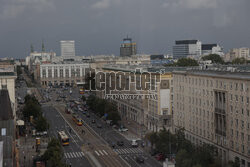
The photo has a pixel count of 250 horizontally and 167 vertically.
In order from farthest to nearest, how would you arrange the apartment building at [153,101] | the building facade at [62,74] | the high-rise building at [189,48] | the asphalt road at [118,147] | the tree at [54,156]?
the high-rise building at [189,48], the building facade at [62,74], the apartment building at [153,101], the asphalt road at [118,147], the tree at [54,156]

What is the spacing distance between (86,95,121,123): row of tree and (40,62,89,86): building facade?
6372cm

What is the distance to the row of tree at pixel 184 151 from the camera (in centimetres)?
2645

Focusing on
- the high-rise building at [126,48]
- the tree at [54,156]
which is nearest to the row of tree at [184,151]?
the tree at [54,156]

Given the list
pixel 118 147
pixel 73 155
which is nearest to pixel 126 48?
pixel 118 147

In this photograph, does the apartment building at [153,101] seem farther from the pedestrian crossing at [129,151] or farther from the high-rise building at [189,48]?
the high-rise building at [189,48]

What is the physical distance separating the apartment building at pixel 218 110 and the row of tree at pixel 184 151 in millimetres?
1642

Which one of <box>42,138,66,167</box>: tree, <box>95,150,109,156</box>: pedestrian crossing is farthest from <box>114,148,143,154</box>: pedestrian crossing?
<box>42,138,66,167</box>: tree

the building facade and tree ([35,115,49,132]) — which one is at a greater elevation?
the building facade

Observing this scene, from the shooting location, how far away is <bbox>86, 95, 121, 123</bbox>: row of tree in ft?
161

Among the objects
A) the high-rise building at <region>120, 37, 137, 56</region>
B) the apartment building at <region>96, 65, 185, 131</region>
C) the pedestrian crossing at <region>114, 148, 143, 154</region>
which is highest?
the high-rise building at <region>120, 37, 137, 56</region>

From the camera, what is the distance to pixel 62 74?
12438cm

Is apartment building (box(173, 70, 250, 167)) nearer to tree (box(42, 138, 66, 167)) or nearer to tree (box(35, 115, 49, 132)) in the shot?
→ tree (box(42, 138, 66, 167))

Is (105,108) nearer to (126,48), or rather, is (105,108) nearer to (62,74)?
(62,74)

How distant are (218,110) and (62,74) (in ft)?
314
